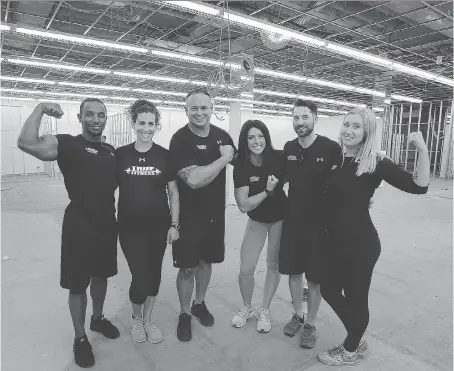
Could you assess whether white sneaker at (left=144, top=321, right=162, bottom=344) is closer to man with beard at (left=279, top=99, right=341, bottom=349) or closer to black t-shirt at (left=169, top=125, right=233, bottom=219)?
black t-shirt at (left=169, top=125, right=233, bottom=219)

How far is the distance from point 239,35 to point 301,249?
268 inches

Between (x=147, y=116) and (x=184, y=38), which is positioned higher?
(x=184, y=38)

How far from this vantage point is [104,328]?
2.43m

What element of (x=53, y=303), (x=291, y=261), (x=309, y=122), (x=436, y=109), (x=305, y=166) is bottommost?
(x=53, y=303)

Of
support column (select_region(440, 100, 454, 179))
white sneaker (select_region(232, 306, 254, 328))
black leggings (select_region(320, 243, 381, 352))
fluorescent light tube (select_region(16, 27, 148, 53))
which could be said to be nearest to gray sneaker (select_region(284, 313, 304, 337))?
white sneaker (select_region(232, 306, 254, 328))

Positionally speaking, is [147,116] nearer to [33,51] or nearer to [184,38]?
[184,38]

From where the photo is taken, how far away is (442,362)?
7.12 feet

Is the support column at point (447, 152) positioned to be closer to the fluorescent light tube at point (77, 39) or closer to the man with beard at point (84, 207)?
the fluorescent light tube at point (77, 39)

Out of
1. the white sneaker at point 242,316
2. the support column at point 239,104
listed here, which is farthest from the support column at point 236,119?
the white sneaker at point 242,316

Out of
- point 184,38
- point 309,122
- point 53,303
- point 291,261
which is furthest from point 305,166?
point 184,38

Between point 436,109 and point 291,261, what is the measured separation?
17383 mm

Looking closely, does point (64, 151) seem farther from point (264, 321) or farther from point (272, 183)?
point (264, 321)

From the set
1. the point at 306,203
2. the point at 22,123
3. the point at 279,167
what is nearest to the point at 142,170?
the point at 279,167

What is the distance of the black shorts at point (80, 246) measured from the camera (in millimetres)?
2027
